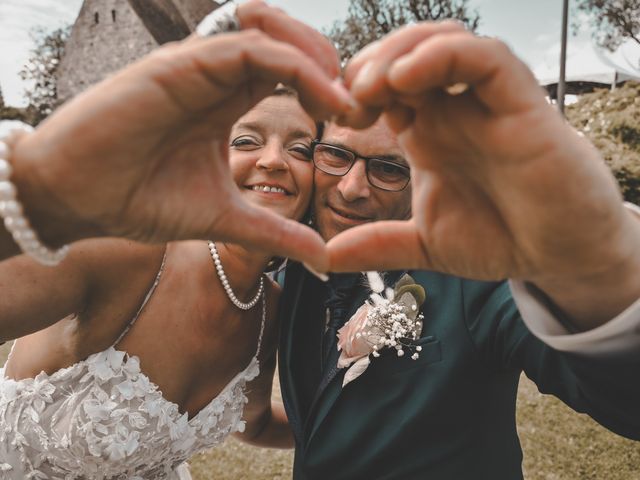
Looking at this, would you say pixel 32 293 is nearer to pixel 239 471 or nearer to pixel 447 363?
pixel 447 363

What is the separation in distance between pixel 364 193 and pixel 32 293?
1.35 m

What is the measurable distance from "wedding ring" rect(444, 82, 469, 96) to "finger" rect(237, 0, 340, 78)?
8.0 inches

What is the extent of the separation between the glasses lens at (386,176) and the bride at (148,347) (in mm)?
304

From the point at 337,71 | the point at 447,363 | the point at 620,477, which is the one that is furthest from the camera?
the point at 620,477

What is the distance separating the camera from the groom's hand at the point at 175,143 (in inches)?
29.5

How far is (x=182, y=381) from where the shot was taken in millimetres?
2143

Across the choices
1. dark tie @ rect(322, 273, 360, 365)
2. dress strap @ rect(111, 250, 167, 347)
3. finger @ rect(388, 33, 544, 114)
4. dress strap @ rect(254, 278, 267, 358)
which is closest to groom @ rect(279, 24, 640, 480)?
finger @ rect(388, 33, 544, 114)

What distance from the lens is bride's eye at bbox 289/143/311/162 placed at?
2254 millimetres

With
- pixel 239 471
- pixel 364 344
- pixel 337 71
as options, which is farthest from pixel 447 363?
pixel 239 471

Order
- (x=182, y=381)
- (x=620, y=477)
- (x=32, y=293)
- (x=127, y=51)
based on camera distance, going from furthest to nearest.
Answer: (x=127, y=51), (x=620, y=477), (x=182, y=381), (x=32, y=293)

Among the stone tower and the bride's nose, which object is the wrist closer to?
the bride's nose

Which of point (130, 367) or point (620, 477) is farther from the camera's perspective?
point (620, 477)

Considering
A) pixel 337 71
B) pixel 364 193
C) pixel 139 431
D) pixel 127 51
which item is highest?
pixel 337 71

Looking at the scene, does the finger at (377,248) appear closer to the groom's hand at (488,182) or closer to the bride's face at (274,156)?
the groom's hand at (488,182)
